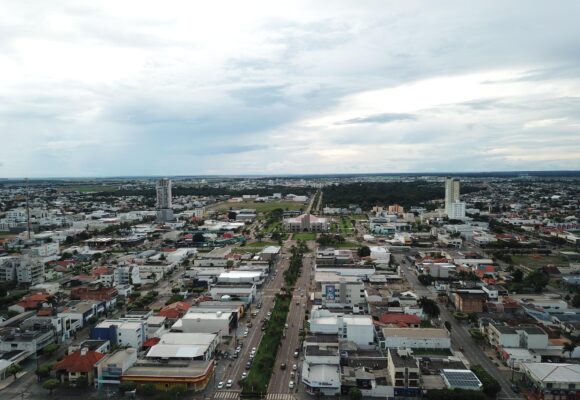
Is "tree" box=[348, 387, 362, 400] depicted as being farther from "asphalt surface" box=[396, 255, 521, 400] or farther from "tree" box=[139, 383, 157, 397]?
"tree" box=[139, 383, 157, 397]

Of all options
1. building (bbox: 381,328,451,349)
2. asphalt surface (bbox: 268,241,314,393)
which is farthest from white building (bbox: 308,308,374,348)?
asphalt surface (bbox: 268,241,314,393)

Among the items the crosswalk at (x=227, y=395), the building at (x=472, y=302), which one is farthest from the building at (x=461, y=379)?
the building at (x=472, y=302)

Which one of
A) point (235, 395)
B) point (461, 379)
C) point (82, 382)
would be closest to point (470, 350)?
point (461, 379)

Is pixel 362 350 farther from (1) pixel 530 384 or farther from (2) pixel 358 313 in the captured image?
(1) pixel 530 384

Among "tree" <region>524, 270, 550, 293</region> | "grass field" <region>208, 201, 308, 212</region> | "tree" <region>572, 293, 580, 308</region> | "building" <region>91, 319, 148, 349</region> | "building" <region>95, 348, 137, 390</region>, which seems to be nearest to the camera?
"building" <region>95, 348, 137, 390</region>

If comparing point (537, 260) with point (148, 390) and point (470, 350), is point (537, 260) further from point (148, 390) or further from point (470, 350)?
point (148, 390)
